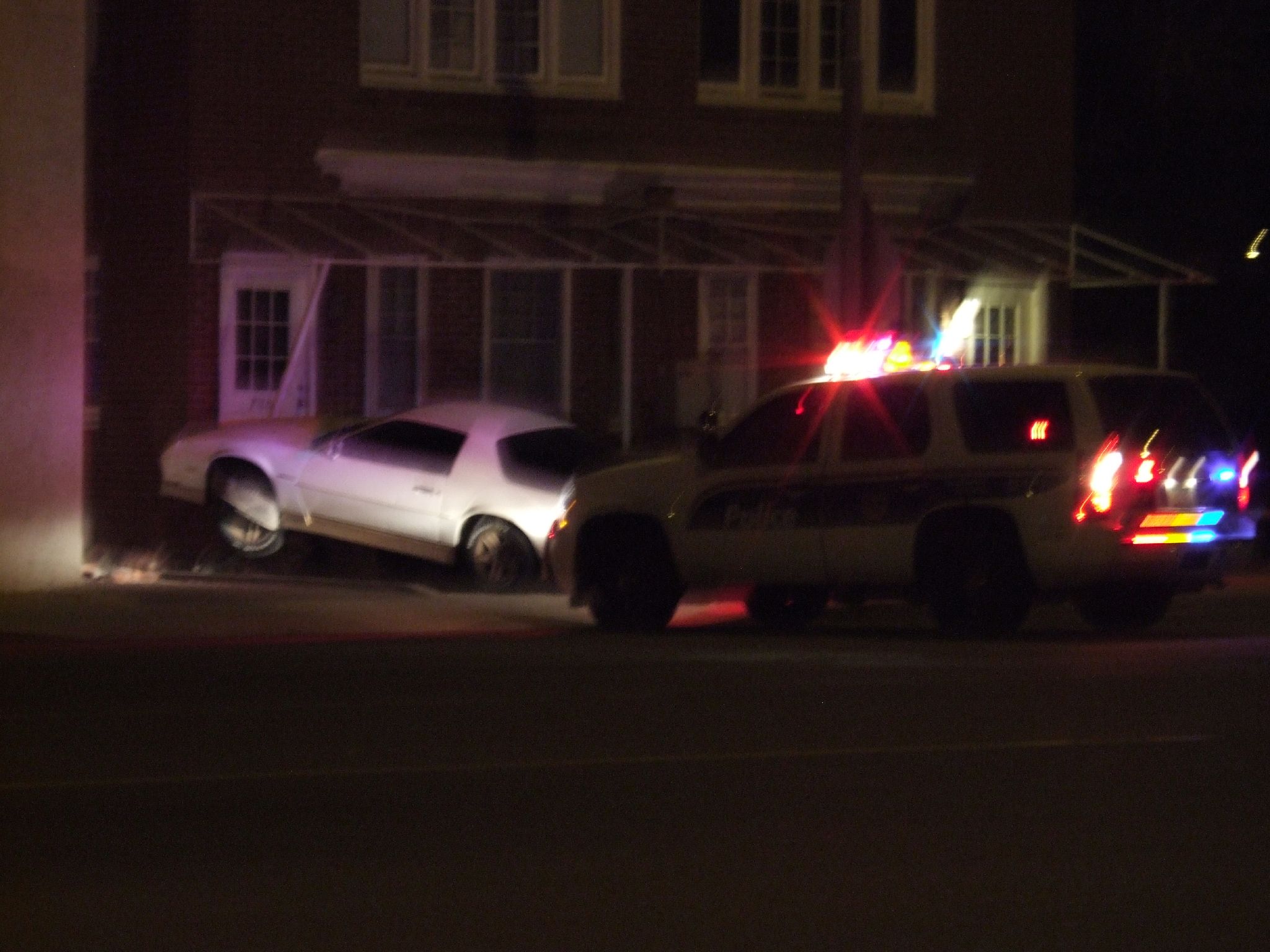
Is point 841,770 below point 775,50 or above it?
below

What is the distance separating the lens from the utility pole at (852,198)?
19.6 meters

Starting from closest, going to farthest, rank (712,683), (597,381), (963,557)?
1. (712,683)
2. (963,557)
3. (597,381)

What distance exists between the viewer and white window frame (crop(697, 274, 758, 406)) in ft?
82.2

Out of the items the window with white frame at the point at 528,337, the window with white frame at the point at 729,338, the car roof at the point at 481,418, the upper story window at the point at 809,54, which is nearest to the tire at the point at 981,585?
the car roof at the point at 481,418

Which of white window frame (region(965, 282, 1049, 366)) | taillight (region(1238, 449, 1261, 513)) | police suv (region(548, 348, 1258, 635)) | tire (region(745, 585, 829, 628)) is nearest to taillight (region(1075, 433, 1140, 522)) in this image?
police suv (region(548, 348, 1258, 635))

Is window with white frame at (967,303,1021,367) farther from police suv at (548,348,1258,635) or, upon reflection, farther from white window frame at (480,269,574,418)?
police suv at (548,348,1258,635)

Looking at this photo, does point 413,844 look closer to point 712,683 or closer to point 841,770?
point 841,770

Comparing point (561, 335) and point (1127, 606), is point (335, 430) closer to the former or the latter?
point (561, 335)

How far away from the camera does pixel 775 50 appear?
2559 cm

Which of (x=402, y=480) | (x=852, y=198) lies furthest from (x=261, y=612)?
(x=852, y=198)

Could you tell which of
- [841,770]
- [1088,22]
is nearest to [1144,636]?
[841,770]

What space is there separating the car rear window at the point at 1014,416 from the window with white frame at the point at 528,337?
10674mm

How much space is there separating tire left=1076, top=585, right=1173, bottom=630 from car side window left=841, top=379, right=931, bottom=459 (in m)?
1.68

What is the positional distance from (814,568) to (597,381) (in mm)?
10204
